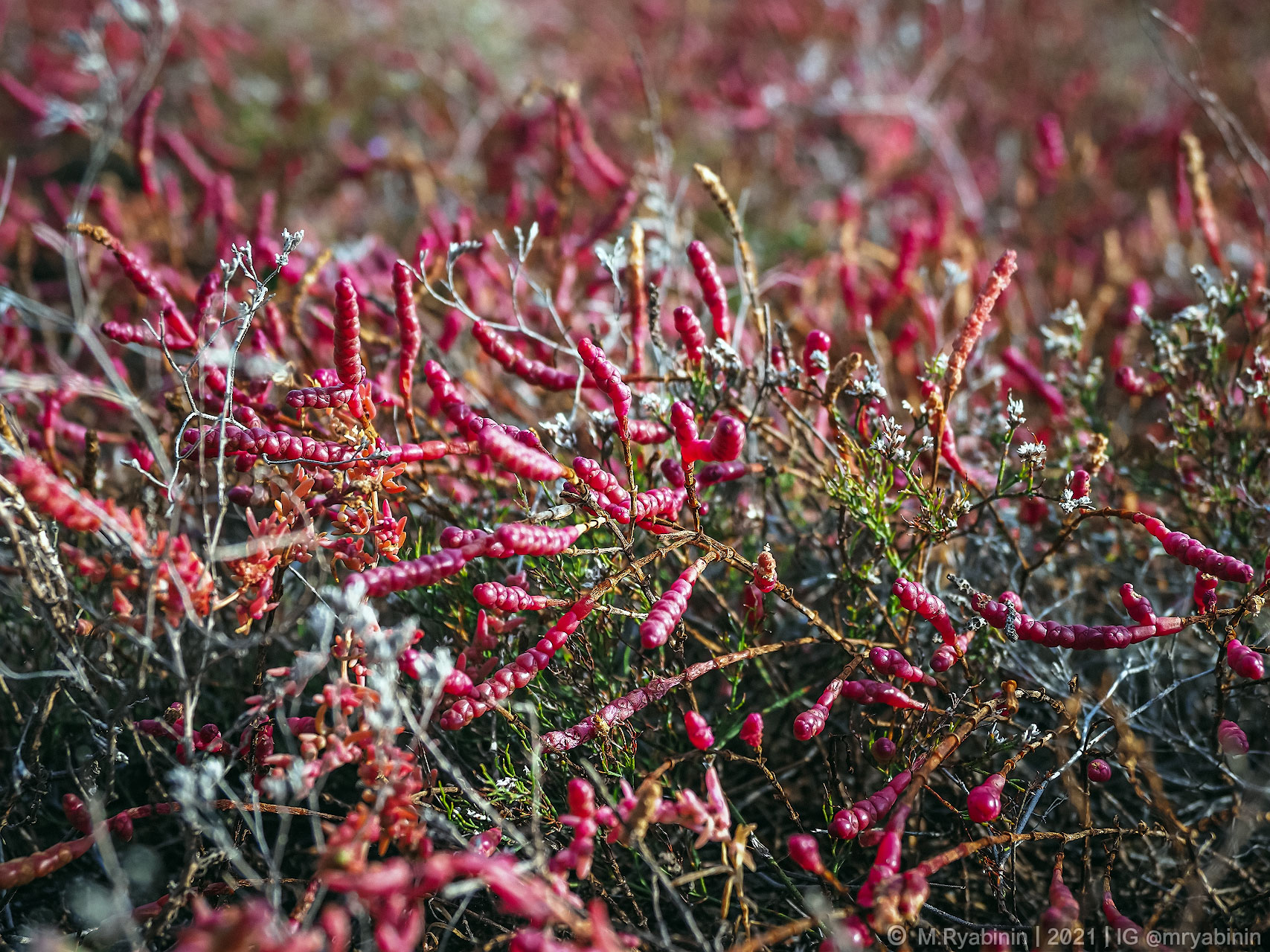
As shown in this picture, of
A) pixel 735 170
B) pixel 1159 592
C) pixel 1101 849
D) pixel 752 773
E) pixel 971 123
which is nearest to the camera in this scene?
pixel 1101 849

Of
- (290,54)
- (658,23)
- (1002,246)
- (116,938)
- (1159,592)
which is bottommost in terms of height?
(116,938)

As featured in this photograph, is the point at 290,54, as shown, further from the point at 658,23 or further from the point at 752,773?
the point at 752,773

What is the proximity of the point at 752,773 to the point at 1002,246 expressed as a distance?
2.67 metres

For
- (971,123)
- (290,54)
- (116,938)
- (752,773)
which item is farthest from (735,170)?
(116,938)

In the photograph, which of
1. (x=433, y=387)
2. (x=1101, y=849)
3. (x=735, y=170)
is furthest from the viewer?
(x=735, y=170)

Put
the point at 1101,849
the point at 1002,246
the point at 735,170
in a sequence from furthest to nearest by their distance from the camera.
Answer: the point at 735,170 < the point at 1002,246 < the point at 1101,849

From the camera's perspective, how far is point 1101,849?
1.73m

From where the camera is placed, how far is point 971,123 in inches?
184

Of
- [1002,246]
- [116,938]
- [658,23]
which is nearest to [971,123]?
[1002,246]

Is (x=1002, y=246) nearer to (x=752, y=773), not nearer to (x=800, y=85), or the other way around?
(x=800, y=85)

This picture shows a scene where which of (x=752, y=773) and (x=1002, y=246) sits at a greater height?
(x=1002, y=246)

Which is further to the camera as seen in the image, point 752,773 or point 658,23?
point 658,23

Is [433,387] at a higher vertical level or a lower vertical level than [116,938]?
higher

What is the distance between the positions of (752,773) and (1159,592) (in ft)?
3.55
